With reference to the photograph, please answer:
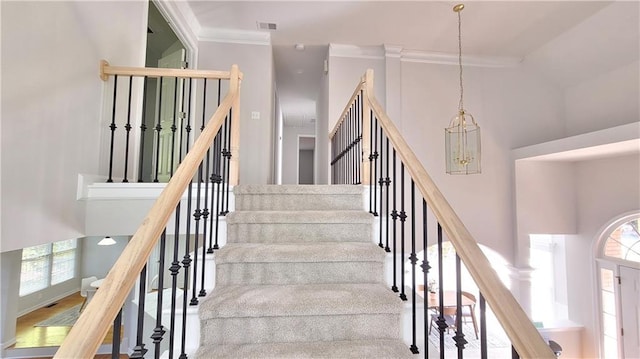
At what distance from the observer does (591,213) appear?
4676 millimetres

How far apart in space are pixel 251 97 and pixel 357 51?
1.80m

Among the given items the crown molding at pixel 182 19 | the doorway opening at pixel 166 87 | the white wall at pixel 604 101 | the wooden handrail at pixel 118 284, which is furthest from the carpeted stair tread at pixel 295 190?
the white wall at pixel 604 101

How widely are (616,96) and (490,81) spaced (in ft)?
5.34

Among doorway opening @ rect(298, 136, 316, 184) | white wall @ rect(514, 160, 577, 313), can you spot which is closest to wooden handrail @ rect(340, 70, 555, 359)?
white wall @ rect(514, 160, 577, 313)

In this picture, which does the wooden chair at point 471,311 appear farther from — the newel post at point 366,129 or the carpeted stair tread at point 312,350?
the carpeted stair tread at point 312,350

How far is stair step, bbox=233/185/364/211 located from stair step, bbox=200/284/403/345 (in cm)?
93

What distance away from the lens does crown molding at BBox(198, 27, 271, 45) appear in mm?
4117

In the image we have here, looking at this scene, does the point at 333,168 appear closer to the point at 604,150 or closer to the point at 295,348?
the point at 295,348

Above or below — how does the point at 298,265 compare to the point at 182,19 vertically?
below

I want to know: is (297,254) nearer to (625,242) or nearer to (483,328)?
(483,328)

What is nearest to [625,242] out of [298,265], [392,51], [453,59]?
[453,59]

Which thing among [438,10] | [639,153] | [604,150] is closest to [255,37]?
[438,10]

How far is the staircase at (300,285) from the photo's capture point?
1.40m

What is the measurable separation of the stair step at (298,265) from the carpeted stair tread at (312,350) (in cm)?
39
